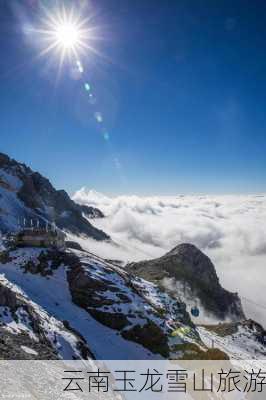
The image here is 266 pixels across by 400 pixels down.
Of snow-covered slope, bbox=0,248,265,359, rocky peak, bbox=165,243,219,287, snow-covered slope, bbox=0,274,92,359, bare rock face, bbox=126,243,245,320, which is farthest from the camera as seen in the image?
rocky peak, bbox=165,243,219,287

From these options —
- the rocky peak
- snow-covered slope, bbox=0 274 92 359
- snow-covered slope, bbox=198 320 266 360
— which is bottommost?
snow-covered slope, bbox=198 320 266 360

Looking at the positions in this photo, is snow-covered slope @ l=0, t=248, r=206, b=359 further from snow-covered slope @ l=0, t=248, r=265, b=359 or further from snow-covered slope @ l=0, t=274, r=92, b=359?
snow-covered slope @ l=0, t=274, r=92, b=359

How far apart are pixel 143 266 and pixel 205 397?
98258mm

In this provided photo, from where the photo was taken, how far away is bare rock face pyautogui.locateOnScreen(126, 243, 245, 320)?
426 feet

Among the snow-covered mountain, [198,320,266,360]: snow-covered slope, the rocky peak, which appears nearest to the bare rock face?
the rocky peak

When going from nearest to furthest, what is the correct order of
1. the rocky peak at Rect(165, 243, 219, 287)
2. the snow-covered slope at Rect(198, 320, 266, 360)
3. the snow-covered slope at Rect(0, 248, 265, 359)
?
the snow-covered slope at Rect(0, 248, 265, 359)
the snow-covered slope at Rect(198, 320, 266, 360)
the rocky peak at Rect(165, 243, 219, 287)

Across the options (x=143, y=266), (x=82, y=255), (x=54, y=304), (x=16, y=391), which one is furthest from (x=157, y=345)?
(x=143, y=266)

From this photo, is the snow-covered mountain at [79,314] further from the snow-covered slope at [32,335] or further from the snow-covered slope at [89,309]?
the snow-covered slope at [89,309]

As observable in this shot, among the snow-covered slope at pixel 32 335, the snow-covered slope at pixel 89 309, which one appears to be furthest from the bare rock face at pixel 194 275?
the snow-covered slope at pixel 32 335

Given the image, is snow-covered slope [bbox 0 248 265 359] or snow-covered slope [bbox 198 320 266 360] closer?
snow-covered slope [bbox 0 248 265 359]

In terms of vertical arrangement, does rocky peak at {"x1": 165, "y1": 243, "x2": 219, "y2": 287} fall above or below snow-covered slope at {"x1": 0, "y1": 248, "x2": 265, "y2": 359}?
above

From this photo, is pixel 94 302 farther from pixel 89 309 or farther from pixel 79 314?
pixel 79 314

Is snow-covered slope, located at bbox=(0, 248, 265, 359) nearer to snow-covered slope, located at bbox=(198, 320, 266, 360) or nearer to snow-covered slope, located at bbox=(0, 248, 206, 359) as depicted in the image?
snow-covered slope, located at bbox=(0, 248, 206, 359)

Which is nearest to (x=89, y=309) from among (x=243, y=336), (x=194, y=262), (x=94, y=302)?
(x=94, y=302)
